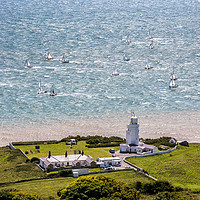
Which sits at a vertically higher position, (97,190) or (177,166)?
(177,166)

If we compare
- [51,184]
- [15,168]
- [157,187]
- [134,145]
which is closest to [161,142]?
[134,145]

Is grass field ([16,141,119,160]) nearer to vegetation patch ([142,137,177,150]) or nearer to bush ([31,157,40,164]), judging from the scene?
bush ([31,157,40,164])

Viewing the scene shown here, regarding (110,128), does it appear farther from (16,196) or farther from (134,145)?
(16,196)

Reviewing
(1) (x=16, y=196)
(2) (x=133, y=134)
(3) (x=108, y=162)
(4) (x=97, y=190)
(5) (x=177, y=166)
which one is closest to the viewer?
(1) (x=16, y=196)

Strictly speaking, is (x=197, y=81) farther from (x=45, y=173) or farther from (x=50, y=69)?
(x=45, y=173)

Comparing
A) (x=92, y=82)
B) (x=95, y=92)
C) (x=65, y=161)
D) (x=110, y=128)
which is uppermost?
(x=92, y=82)

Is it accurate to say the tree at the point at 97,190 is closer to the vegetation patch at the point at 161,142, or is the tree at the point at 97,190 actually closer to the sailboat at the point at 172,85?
the vegetation patch at the point at 161,142

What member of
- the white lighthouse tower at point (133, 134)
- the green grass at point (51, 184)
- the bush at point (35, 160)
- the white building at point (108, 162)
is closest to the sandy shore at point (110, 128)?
the white lighthouse tower at point (133, 134)
